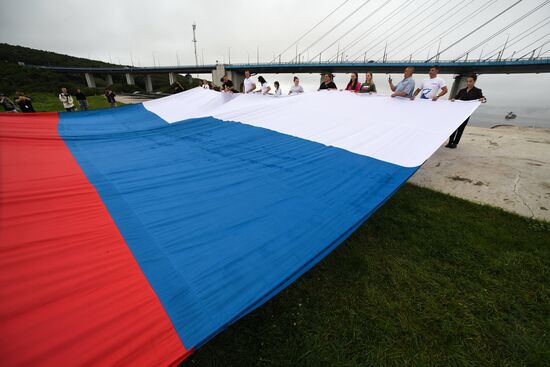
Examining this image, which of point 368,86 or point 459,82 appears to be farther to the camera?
point 459,82

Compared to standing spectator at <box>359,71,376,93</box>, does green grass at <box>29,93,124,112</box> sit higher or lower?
lower

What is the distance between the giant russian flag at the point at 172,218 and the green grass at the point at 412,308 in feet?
1.67

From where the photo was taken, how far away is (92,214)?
169cm

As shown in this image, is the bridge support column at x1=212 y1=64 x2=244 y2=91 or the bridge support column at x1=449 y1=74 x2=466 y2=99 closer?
the bridge support column at x1=449 y1=74 x2=466 y2=99

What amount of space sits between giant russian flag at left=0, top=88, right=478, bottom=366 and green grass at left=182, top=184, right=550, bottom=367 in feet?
1.67

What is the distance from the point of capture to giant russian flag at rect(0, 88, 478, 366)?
0.98 m

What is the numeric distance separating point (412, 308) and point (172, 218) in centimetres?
175

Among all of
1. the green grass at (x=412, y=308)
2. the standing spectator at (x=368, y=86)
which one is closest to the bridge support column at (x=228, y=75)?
the standing spectator at (x=368, y=86)

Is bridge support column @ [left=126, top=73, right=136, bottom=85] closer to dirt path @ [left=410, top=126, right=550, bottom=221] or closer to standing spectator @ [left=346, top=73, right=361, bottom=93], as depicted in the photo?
standing spectator @ [left=346, top=73, right=361, bottom=93]

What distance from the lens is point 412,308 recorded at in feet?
5.29

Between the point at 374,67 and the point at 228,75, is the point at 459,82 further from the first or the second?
the point at 228,75

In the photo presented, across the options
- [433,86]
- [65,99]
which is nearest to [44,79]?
[65,99]

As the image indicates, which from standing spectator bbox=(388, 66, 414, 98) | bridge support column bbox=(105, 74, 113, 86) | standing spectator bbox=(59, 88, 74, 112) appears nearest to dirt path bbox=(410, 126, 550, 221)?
standing spectator bbox=(388, 66, 414, 98)

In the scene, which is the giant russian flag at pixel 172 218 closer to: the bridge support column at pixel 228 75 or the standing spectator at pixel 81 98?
the standing spectator at pixel 81 98
